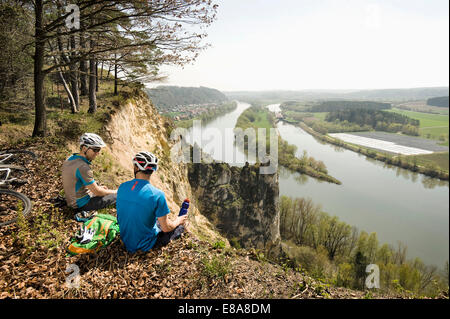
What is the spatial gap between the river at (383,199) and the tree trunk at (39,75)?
17.2 m

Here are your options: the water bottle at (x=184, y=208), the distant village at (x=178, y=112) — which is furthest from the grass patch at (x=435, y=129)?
the water bottle at (x=184, y=208)

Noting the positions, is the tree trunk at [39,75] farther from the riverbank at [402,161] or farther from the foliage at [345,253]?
the riverbank at [402,161]


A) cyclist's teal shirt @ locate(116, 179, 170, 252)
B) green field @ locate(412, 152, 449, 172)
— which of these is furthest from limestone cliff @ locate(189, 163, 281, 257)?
green field @ locate(412, 152, 449, 172)

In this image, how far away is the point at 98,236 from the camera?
3.14 metres

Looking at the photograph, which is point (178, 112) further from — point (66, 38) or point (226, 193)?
point (66, 38)

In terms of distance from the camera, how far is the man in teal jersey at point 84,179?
3.36m

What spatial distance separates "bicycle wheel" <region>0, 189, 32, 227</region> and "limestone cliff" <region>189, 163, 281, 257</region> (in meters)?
15.5

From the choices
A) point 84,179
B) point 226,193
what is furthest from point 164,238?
point 226,193

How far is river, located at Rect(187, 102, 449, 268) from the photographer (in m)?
27.7

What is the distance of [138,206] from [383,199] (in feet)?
162

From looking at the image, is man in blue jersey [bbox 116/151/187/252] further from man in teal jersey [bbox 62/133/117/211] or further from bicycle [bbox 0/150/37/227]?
bicycle [bbox 0/150/37/227]

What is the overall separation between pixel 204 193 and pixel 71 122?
1324cm
